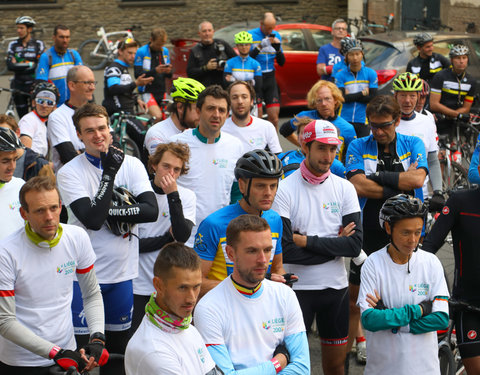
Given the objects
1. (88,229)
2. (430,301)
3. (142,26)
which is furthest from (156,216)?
(142,26)

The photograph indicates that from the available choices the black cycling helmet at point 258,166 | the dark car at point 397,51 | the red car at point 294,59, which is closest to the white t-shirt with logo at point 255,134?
the black cycling helmet at point 258,166

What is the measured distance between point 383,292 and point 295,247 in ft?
2.56

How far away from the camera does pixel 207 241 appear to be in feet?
16.7

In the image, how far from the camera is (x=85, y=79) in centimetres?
729

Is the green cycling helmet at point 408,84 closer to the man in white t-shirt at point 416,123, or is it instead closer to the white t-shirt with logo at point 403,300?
the man in white t-shirt at point 416,123

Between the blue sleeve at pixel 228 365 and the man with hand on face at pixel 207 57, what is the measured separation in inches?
361

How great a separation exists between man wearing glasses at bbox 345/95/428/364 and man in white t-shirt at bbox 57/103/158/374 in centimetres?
202

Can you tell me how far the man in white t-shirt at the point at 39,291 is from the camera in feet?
14.4

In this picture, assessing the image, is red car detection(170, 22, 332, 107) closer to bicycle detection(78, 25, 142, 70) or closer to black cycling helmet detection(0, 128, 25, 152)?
bicycle detection(78, 25, 142, 70)

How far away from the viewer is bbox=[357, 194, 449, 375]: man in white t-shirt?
4.95 meters

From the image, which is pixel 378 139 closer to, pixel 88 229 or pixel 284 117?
pixel 88 229

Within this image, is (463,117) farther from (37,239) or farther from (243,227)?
(37,239)

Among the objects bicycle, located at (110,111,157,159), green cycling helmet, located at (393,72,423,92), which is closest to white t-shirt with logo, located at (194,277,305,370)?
green cycling helmet, located at (393,72,423,92)

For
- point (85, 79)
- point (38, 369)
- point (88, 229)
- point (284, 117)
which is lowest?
point (284, 117)
